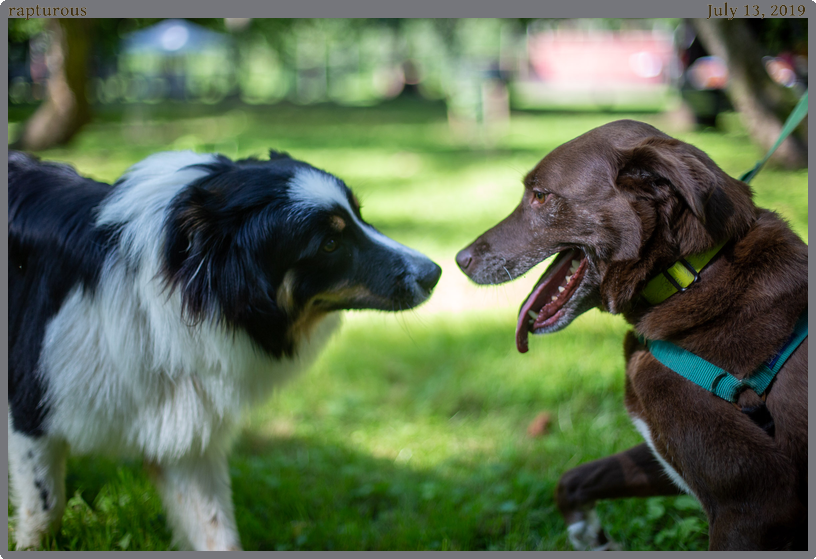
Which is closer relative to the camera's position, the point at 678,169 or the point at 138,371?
→ the point at 678,169

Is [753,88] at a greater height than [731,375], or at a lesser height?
greater

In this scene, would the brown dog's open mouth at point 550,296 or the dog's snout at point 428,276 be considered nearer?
the brown dog's open mouth at point 550,296

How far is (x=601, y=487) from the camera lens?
8.30 ft

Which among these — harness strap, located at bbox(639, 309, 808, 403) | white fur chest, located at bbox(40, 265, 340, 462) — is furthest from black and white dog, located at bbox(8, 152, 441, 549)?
harness strap, located at bbox(639, 309, 808, 403)

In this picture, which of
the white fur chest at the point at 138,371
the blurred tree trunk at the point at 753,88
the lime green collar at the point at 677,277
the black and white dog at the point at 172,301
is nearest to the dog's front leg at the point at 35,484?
the black and white dog at the point at 172,301

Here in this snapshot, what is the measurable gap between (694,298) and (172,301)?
181 centimetres

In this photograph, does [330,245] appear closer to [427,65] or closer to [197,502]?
[197,502]

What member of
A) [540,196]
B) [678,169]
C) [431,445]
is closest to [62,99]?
[431,445]

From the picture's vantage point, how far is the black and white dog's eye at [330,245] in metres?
2.52

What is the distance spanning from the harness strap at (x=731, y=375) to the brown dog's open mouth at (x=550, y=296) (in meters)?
0.47

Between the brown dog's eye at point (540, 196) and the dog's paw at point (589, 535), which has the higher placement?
the brown dog's eye at point (540, 196)

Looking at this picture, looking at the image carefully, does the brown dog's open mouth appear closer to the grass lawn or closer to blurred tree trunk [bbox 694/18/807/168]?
the grass lawn

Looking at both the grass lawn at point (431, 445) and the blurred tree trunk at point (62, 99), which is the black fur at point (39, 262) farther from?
the blurred tree trunk at point (62, 99)

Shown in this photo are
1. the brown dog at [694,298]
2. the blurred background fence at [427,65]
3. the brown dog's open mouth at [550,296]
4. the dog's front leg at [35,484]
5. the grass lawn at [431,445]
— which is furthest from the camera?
the blurred background fence at [427,65]
